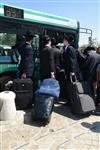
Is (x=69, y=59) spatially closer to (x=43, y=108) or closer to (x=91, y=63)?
(x=91, y=63)

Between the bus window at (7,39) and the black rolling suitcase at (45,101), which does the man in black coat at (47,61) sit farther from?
the bus window at (7,39)

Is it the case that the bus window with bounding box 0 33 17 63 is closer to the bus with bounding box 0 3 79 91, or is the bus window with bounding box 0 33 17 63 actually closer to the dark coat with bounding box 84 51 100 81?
the bus with bounding box 0 3 79 91

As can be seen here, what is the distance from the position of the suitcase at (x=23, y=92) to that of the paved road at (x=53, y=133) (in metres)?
0.23

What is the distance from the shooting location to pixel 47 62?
762 cm

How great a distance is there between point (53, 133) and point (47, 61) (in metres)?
2.05

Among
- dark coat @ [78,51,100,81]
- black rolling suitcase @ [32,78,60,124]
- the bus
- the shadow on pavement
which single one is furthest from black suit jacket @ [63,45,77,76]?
the shadow on pavement

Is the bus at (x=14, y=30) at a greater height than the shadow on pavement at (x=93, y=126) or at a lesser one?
greater

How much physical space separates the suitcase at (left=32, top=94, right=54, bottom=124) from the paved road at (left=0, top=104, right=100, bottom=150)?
161 mm

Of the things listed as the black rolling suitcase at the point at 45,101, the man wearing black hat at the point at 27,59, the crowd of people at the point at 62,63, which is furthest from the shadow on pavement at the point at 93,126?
the man wearing black hat at the point at 27,59

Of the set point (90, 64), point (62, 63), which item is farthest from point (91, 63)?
point (62, 63)

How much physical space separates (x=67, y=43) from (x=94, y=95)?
4.83 feet

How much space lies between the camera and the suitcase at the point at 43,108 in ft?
21.5

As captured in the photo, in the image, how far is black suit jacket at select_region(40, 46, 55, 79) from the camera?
24.7ft

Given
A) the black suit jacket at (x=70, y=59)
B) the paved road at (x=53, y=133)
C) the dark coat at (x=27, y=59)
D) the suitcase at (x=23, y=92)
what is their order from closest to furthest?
the paved road at (x=53, y=133)
the suitcase at (x=23, y=92)
the dark coat at (x=27, y=59)
the black suit jacket at (x=70, y=59)
